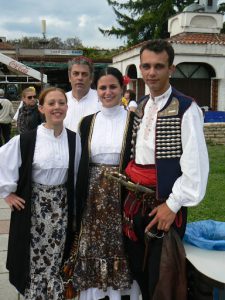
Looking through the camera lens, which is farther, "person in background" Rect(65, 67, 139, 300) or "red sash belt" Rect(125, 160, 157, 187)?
"person in background" Rect(65, 67, 139, 300)

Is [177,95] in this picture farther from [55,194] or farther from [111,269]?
[111,269]

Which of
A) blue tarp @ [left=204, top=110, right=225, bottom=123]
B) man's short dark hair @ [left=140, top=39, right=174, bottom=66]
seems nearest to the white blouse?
man's short dark hair @ [left=140, top=39, right=174, bottom=66]

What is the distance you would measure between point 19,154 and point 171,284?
124 cm

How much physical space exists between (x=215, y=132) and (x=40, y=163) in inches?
373

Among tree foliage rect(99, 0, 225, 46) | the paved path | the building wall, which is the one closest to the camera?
the paved path

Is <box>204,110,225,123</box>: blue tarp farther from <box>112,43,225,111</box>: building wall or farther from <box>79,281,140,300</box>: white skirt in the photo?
<box>79,281,140,300</box>: white skirt

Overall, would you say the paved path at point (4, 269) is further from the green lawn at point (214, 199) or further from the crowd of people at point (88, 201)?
the green lawn at point (214, 199)

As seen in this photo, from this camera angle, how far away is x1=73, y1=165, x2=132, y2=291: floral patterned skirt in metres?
2.65

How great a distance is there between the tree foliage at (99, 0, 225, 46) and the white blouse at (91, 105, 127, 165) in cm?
2348

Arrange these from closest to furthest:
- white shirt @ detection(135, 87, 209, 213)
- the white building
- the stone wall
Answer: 1. white shirt @ detection(135, 87, 209, 213)
2. the stone wall
3. the white building

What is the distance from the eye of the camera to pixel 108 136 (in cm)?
267

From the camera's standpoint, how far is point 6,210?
5395mm

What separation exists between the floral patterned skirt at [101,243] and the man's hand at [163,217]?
42 centimetres

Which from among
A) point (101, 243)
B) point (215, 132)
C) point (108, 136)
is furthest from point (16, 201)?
point (215, 132)
